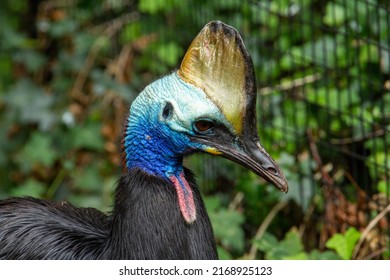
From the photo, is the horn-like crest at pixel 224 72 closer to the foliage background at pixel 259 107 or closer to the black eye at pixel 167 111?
the black eye at pixel 167 111

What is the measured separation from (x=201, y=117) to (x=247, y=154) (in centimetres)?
20

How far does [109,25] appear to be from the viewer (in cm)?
698

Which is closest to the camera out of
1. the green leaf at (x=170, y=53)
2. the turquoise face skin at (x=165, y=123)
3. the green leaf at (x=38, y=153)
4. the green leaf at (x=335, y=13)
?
the turquoise face skin at (x=165, y=123)

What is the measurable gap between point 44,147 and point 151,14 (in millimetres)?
992

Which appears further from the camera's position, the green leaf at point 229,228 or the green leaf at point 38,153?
the green leaf at point 38,153

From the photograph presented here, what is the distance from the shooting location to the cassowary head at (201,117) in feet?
12.0

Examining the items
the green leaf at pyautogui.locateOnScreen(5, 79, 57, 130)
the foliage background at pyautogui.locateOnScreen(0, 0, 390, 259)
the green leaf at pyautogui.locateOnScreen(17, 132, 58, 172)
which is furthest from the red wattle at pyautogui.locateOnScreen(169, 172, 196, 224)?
the green leaf at pyautogui.locateOnScreen(5, 79, 57, 130)

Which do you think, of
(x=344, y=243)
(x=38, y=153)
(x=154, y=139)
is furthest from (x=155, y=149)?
(x=38, y=153)

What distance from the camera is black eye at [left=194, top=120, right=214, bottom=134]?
367 centimetres

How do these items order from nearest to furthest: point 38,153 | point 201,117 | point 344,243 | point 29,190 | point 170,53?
point 201,117 → point 344,243 → point 29,190 → point 170,53 → point 38,153

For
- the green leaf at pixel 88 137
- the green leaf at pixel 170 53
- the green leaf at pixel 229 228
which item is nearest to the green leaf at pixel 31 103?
the green leaf at pixel 88 137

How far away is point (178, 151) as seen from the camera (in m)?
3.73

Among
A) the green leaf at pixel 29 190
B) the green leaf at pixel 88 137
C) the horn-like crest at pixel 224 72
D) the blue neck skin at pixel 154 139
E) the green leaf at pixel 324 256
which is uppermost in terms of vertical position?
the horn-like crest at pixel 224 72

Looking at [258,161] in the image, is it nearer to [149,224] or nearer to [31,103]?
[149,224]
